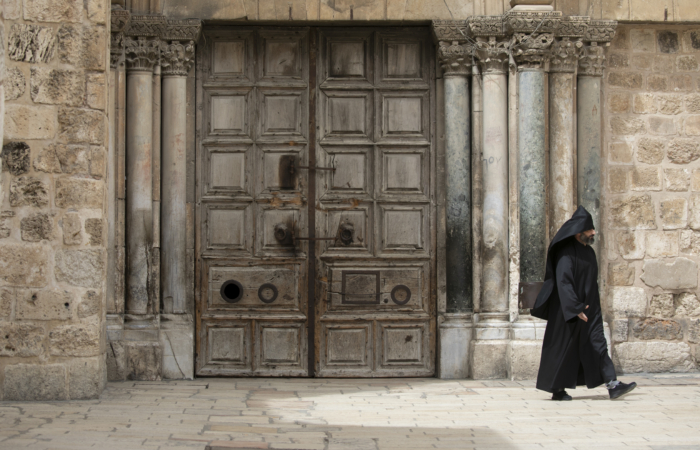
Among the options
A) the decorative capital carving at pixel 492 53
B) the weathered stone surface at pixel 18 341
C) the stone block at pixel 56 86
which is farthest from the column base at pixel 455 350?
the stone block at pixel 56 86

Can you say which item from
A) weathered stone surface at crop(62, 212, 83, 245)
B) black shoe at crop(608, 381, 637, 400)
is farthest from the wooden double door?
black shoe at crop(608, 381, 637, 400)

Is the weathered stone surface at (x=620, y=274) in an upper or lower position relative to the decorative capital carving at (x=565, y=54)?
lower

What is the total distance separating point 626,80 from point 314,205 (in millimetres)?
3012

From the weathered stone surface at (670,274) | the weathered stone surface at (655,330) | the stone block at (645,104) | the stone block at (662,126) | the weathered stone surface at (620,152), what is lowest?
the weathered stone surface at (655,330)

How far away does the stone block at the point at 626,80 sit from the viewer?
6.91 m

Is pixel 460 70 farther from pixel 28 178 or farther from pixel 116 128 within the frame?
pixel 28 178

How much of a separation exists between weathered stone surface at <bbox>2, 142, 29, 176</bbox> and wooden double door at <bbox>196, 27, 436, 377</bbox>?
171 centimetres

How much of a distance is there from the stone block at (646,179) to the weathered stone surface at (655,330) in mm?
1166

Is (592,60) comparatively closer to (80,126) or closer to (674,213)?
(674,213)

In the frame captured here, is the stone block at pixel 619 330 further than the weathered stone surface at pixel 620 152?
No

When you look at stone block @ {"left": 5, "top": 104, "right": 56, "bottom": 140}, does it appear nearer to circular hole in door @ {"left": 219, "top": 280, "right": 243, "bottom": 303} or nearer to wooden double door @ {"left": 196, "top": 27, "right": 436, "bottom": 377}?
wooden double door @ {"left": 196, "top": 27, "right": 436, "bottom": 377}

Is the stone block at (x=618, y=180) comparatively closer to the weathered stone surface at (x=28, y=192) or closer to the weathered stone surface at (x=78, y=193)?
the weathered stone surface at (x=78, y=193)

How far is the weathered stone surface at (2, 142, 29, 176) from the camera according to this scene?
539cm

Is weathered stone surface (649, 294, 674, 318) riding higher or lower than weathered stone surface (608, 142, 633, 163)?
lower
